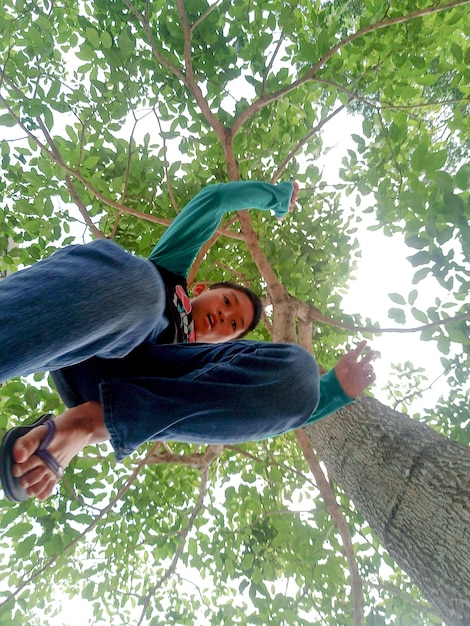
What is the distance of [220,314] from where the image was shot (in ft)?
5.50

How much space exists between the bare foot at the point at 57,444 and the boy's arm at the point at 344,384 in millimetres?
677

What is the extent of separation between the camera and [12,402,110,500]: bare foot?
84 cm

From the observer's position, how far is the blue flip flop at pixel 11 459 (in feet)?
2.69

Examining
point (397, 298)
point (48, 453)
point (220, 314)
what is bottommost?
point (48, 453)

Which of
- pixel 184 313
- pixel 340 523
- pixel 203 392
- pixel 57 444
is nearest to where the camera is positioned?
pixel 57 444

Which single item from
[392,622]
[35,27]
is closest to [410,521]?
[392,622]

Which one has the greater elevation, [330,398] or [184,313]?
[184,313]

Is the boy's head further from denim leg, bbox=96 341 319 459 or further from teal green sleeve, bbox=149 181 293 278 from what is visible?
denim leg, bbox=96 341 319 459

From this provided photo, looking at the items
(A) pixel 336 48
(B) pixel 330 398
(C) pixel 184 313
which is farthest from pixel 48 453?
(A) pixel 336 48

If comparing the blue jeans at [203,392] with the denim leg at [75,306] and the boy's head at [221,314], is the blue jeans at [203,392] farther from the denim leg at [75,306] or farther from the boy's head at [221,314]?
the boy's head at [221,314]

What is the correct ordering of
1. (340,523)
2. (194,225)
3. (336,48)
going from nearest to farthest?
1. (194,225)
2. (336,48)
3. (340,523)

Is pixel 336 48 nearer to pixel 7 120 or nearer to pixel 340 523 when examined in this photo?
pixel 7 120

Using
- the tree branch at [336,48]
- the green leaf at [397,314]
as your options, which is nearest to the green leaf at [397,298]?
the green leaf at [397,314]

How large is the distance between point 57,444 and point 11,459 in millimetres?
105
